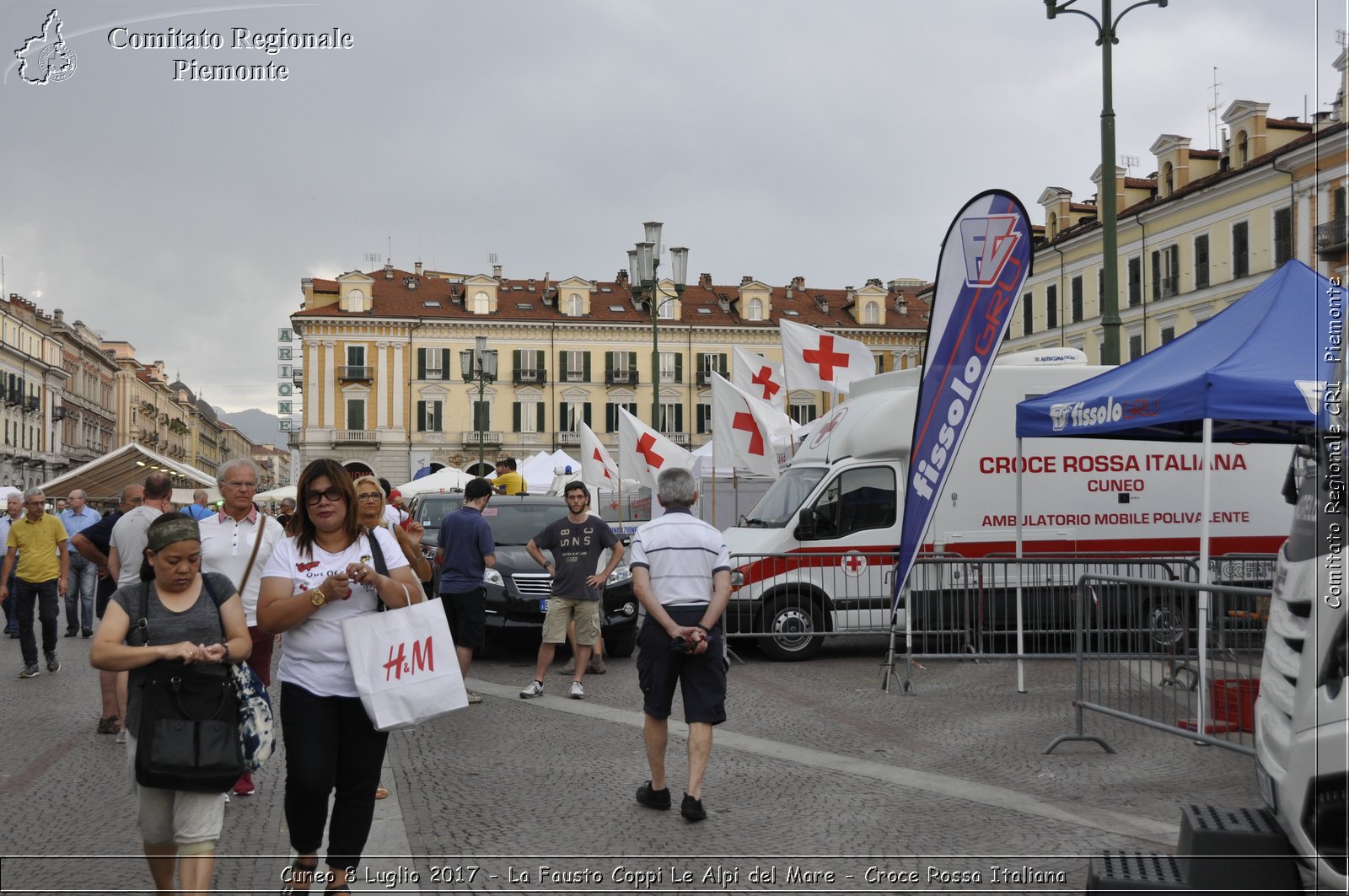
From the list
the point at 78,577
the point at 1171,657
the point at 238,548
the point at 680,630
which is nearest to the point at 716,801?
the point at 680,630

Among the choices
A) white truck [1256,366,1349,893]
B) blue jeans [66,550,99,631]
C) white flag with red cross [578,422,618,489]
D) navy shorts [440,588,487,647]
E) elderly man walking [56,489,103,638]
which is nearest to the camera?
white truck [1256,366,1349,893]

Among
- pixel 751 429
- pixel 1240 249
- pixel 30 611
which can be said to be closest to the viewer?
pixel 30 611

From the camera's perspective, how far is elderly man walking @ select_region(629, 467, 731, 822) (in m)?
6.35

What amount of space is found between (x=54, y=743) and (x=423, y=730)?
2420 mm

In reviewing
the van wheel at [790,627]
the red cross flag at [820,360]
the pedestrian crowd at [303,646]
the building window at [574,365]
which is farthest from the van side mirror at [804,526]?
the building window at [574,365]

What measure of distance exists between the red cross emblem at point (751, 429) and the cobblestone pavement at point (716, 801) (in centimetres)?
655

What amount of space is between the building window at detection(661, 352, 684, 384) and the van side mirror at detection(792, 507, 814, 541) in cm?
6272

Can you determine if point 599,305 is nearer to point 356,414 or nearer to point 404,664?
point 356,414

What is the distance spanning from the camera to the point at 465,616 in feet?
32.4

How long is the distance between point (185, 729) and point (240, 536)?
261cm

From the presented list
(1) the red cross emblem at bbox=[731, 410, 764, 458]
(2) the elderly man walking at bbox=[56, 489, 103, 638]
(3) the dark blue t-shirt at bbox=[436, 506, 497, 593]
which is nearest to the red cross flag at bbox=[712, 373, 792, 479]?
(1) the red cross emblem at bbox=[731, 410, 764, 458]

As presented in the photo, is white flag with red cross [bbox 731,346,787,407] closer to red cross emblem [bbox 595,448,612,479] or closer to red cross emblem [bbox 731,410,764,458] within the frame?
red cross emblem [bbox 731,410,764,458]

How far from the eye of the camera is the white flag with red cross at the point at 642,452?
63.3ft

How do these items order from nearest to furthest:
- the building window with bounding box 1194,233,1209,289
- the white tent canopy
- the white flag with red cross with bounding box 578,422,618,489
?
the white flag with red cross with bounding box 578,422,618,489 → the white tent canopy → the building window with bounding box 1194,233,1209,289
